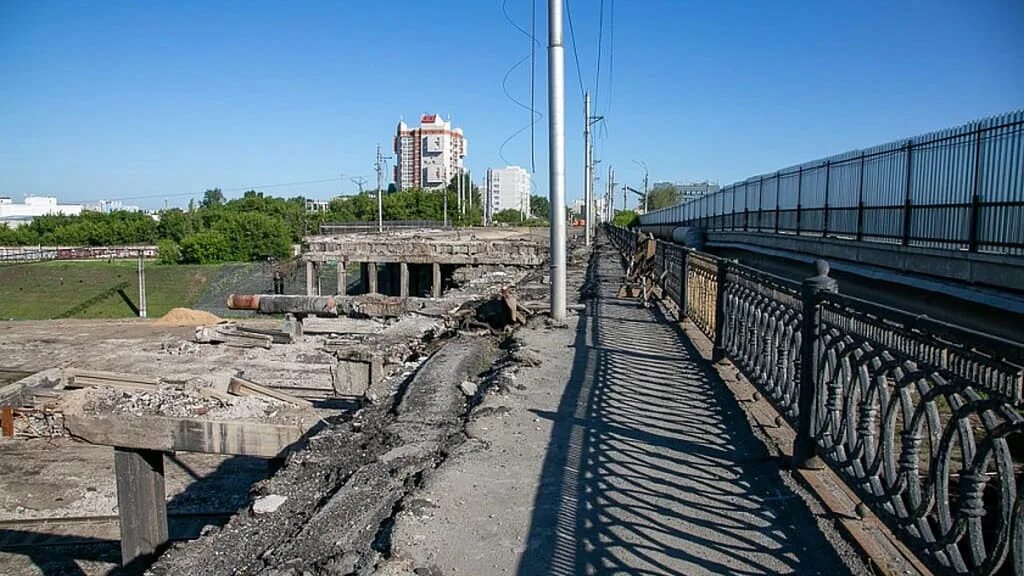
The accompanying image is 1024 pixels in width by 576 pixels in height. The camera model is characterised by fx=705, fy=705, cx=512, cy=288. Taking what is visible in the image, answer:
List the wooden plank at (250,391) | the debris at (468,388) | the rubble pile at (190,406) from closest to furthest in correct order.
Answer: the debris at (468,388) < the rubble pile at (190,406) < the wooden plank at (250,391)

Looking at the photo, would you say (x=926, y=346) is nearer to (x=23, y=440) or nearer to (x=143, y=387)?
(x=143, y=387)

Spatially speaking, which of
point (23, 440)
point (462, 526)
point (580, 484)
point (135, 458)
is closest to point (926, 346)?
point (580, 484)

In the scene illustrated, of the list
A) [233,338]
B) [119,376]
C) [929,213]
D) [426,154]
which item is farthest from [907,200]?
[426,154]

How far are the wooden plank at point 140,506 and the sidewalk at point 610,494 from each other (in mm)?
3856

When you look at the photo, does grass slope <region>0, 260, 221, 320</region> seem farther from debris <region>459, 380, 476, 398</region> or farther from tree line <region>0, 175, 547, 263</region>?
debris <region>459, 380, 476, 398</region>

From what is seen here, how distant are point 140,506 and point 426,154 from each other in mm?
110576

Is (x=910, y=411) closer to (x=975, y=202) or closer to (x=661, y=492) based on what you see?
(x=661, y=492)

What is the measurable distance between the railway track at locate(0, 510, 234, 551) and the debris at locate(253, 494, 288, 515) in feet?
18.5

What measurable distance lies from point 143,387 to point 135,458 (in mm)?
4831

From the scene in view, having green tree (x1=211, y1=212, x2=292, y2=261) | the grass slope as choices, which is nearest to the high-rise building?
green tree (x1=211, y1=212, x2=292, y2=261)

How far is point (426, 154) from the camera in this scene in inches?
4505

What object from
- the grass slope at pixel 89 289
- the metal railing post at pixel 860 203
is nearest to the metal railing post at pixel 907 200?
the metal railing post at pixel 860 203

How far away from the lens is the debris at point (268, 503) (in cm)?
386

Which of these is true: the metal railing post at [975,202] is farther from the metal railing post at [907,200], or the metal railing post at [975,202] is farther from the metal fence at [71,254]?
A: the metal fence at [71,254]
